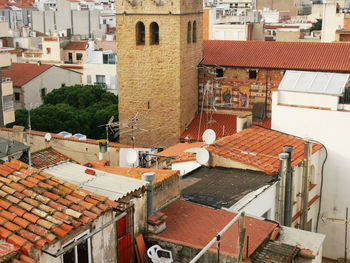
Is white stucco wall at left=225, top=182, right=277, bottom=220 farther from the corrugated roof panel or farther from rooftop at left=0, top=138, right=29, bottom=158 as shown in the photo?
rooftop at left=0, top=138, right=29, bottom=158

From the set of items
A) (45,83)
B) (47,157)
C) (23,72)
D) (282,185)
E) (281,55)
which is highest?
(281,55)

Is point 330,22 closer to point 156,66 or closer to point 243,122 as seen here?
point 156,66

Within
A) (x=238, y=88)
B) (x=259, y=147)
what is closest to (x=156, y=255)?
(x=259, y=147)

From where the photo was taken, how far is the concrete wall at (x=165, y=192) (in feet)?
34.4

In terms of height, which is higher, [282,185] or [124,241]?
[124,241]

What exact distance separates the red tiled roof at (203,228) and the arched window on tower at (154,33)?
694 inches

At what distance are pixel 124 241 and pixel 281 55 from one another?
21884 mm

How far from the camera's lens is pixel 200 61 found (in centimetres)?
3019

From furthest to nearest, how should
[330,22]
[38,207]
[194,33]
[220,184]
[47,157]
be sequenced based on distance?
[330,22] → [194,33] → [47,157] → [220,184] → [38,207]

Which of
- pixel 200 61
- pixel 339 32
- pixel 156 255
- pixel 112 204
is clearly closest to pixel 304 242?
pixel 156 255

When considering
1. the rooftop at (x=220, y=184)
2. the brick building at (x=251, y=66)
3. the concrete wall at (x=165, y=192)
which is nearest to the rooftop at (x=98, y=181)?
the concrete wall at (x=165, y=192)

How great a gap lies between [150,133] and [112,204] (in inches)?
796

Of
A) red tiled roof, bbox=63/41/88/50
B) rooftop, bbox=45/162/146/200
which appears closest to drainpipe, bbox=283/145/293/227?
rooftop, bbox=45/162/146/200

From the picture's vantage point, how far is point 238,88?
29.4 meters
